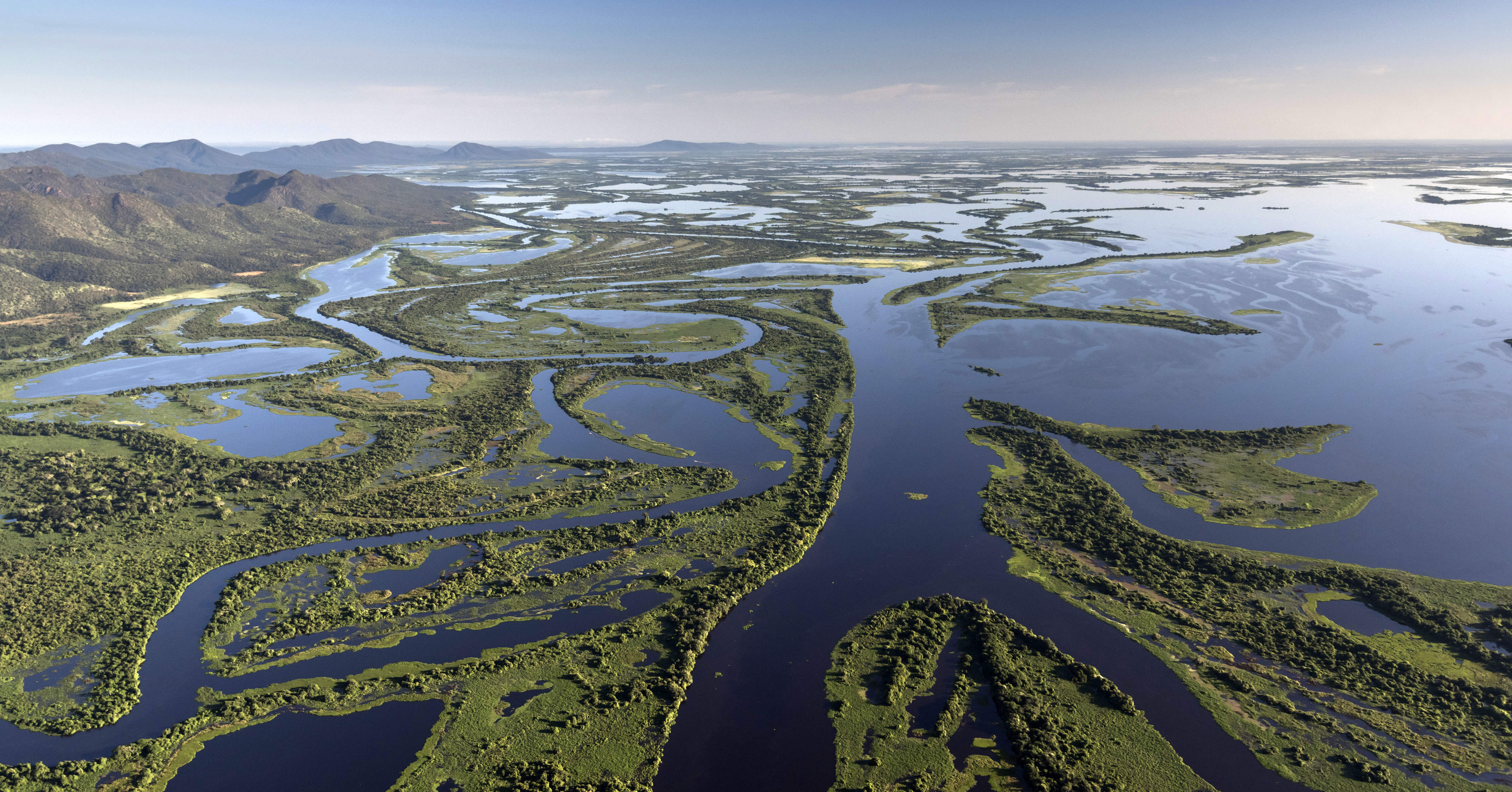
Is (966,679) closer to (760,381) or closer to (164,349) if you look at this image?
(760,381)

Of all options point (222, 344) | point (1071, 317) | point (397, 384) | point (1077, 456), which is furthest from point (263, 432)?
point (1071, 317)

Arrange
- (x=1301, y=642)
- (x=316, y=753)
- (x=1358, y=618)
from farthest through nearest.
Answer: (x=1358, y=618)
(x=1301, y=642)
(x=316, y=753)

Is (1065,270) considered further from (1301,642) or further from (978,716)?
(978,716)

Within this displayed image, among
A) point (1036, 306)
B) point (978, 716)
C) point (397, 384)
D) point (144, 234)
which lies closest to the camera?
point (978, 716)

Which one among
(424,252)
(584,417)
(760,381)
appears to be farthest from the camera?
(424,252)

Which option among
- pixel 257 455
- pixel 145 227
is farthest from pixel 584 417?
pixel 145 227

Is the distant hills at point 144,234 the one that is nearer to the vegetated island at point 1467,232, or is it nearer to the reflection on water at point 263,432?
the reflection on water at point 263,432
